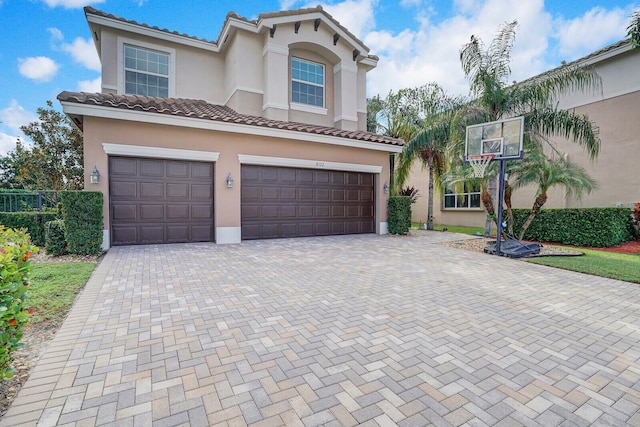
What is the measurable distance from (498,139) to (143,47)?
1332 cm

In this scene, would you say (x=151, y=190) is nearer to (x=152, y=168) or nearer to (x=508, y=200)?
(x=152, y=168)

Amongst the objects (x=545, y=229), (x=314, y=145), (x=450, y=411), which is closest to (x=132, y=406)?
(x=450, y=411)

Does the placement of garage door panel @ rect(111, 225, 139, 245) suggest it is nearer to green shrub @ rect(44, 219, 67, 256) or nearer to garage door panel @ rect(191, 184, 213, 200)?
green shrub @ rect(44, 219, 67, 256)

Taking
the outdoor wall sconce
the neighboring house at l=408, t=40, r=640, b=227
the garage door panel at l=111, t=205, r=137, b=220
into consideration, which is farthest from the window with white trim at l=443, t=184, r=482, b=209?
the outdoor wall sconce

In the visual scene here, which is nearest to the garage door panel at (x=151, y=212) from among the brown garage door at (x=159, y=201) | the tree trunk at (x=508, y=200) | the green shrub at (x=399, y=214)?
the brown garage door at (x=159, y=201)

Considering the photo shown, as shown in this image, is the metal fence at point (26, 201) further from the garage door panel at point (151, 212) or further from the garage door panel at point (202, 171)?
the garage door panel at point (202, 171)

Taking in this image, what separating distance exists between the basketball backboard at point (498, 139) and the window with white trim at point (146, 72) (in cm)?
1184

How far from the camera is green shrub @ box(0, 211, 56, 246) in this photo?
8.89 m

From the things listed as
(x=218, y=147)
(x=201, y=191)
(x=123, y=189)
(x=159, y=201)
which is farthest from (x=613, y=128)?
(x=123, y=189)

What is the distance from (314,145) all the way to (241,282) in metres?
7.34

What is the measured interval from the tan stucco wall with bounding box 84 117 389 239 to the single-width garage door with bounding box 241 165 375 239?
1.74 feet

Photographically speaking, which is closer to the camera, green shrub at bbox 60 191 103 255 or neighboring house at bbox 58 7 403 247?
green shrub at bbox 60 191 103 255

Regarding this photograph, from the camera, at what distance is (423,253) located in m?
9.00

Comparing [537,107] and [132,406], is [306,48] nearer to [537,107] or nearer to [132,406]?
[537,107]
